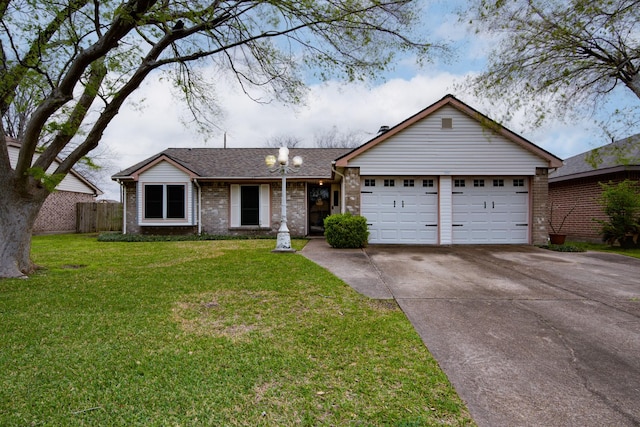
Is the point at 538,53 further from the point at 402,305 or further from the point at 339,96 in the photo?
the point at 402,305

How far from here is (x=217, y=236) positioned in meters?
14.2

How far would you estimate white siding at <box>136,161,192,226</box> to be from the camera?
47.2 feet

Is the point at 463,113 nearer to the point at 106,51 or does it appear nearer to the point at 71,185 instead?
the point at 106,51

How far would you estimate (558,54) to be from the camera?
8367 mm

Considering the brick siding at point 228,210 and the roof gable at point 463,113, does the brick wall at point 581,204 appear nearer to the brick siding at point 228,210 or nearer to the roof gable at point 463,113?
the roof gable at point 463,113

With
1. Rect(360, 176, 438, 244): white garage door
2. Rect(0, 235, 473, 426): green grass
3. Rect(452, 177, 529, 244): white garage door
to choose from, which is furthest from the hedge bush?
Rect(0, 235, 473, 426): green grass

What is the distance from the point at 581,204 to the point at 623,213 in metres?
3.32

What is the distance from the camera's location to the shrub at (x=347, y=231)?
10.6 meters

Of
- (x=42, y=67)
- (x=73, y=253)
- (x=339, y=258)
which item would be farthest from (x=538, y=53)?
(x=73, y=253)

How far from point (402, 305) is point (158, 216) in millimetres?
12819

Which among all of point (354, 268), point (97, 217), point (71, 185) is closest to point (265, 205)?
point (354, 268)

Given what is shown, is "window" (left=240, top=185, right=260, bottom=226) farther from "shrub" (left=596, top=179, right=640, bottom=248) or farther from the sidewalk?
"shrub" (left=596, top=179, right=640, bottom=248)

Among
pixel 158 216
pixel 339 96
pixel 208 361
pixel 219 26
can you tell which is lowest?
pixel 208 361

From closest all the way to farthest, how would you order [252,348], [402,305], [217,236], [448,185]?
1. [252,348]
2. [402,305]
3. [448,185]
4. [217,236]
